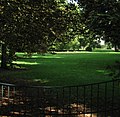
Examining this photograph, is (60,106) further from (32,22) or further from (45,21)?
(45,21)

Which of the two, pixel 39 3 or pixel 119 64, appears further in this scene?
pixel 39 3

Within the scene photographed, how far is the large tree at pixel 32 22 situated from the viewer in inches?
460

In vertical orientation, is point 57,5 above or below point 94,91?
above

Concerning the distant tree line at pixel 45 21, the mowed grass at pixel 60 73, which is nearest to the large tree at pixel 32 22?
the distant tree line at pixel 45 21

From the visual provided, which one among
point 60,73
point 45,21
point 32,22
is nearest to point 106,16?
point 32,22

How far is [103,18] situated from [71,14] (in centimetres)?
620

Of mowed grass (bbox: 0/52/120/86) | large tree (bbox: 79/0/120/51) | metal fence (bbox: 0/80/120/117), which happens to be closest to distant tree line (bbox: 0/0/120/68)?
large tree (bbox: 79/0/120/51)

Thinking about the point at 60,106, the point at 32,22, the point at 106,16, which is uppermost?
the point at 32,22

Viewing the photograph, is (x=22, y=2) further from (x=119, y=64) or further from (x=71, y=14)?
(x=119, y=64)

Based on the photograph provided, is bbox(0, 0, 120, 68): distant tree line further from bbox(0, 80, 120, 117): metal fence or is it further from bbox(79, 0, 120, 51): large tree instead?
bbox(0, 80, 120, 117): metal fence

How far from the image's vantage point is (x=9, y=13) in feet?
37.5

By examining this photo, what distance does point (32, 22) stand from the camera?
12.6m

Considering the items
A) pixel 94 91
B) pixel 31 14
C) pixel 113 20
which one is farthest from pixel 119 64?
pixel 31 14

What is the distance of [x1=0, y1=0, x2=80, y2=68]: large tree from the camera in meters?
11.7
